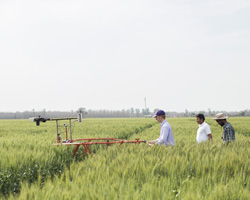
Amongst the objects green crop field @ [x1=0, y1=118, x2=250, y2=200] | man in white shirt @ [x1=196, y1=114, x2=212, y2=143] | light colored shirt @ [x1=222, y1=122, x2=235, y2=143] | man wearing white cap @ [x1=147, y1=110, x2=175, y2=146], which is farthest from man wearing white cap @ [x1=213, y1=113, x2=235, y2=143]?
man wearing white cap @ [x1=147, y1=110, x2=175, y2=146]

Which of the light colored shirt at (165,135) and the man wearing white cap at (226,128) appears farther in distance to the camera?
the man wearing white cap at (226,128)

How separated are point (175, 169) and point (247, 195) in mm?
1263

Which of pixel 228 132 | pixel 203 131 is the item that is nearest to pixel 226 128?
pixel 228 132

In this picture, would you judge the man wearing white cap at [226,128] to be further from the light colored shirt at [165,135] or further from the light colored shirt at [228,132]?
the light colored shirt at [165,135]

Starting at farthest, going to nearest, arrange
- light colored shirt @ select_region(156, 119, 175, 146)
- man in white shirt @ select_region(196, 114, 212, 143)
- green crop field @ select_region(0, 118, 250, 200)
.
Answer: man in white shirt @ select_region(196, 114, 212, 143) < light colored shirt @ select_region(156, 119, 175, 146) < green crop field @ select_region(0, 118, 250, 200)

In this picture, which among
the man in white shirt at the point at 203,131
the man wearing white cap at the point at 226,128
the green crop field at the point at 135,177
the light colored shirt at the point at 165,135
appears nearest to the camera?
the green crop field at the point at 135,177

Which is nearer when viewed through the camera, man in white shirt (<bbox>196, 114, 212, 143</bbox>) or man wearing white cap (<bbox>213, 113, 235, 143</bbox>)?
man wearing white cap (<bbox>213, 113, 235, 143</bbox>)

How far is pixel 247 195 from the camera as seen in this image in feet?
8.27

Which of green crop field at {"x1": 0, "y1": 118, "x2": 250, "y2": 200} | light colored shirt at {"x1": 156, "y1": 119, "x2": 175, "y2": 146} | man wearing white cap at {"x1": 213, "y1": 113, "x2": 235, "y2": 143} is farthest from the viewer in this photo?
man wearing white cap at {"x1": 213, "y1": 113, "x2": 235, "y2": 143}

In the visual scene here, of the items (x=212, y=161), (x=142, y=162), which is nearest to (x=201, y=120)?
(x=212, y=161)

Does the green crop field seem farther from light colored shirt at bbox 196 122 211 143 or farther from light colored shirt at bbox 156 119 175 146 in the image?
light colored shirt at bbox 196 122 211 143

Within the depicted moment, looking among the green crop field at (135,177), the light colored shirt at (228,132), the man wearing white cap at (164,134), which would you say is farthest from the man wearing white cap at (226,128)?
the man wearing white cap at (164,134)

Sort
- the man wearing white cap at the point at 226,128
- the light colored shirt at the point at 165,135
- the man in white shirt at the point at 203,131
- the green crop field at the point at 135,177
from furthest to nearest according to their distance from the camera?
the man in white shirt at the point at 203,131, the man wearing white cap at the point at 226,128, the light colored shirt at the point at 165,135, the green crop field at the point at 135,177

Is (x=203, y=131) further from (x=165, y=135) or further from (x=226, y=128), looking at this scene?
(x=165, y=135)
